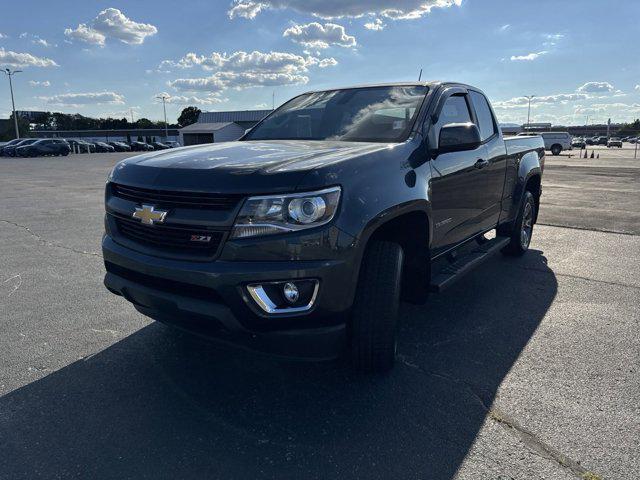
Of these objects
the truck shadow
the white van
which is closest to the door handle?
the truck shadow

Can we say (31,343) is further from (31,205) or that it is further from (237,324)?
(31,205)

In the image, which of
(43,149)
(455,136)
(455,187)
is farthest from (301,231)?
(43,149)

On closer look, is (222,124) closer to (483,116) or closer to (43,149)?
(43,149)

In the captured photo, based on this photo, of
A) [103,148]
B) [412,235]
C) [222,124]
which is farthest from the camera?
[222,124]

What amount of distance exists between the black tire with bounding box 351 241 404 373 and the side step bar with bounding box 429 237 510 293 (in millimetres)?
632

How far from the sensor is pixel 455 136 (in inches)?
135

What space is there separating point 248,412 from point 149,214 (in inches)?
48.2

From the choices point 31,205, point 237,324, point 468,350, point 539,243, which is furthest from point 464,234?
point 31,205

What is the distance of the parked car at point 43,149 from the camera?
134 ft

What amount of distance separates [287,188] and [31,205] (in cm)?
1034

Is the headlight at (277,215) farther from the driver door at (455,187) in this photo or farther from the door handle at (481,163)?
the door handle at (481,163)

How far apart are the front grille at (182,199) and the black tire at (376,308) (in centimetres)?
86

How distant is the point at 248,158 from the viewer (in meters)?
2.86

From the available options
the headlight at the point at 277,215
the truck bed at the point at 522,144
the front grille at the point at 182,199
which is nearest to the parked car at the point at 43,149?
the truck bed at the point at 522,144
